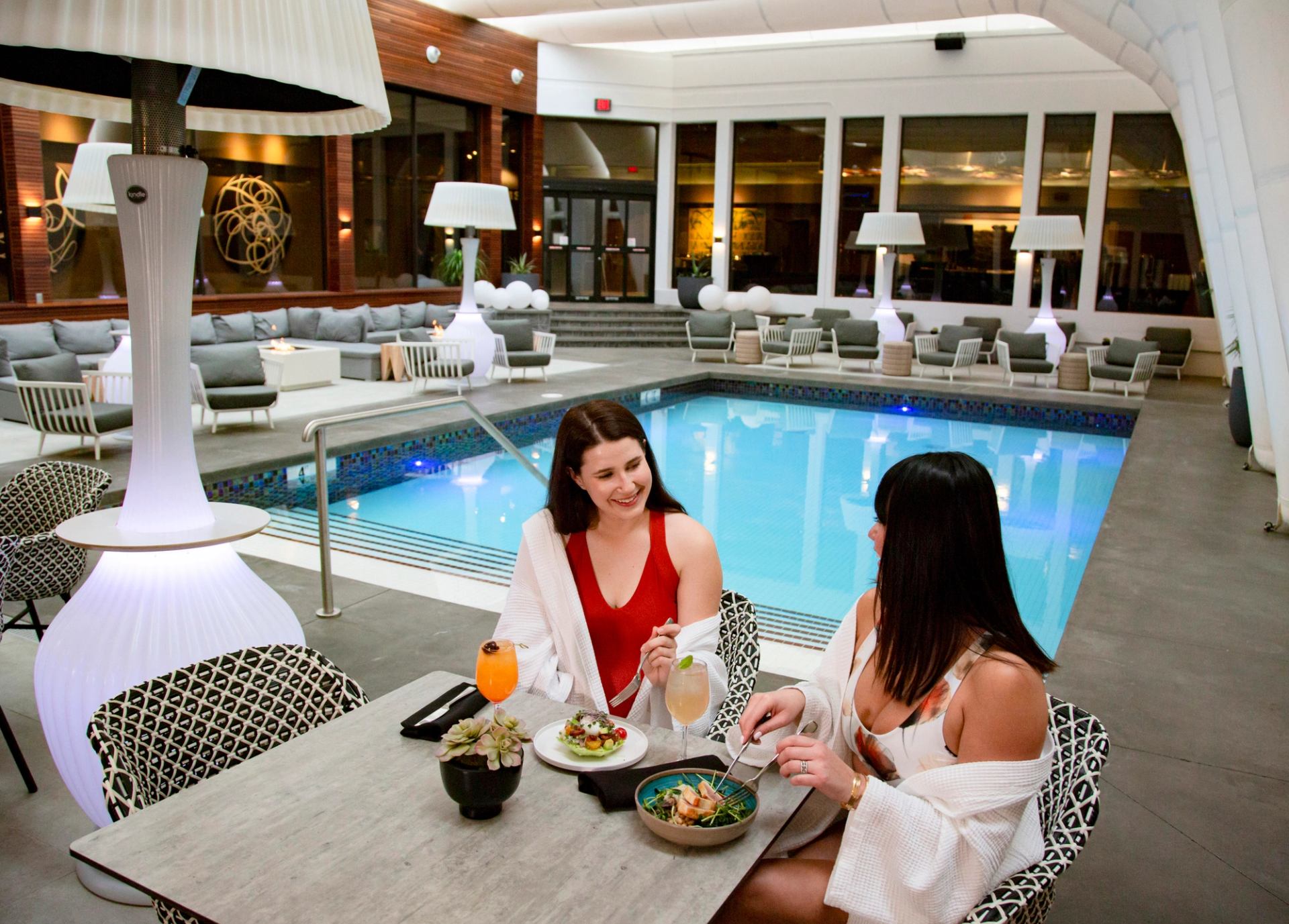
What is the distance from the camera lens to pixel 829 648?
2098 mm

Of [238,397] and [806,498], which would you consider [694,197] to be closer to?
[806,498]

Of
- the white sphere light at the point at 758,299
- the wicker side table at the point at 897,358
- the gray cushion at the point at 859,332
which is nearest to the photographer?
the wicker side table at the point at 897,358

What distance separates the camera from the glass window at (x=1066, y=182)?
16562mm

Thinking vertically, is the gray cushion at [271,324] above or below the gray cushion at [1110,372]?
above

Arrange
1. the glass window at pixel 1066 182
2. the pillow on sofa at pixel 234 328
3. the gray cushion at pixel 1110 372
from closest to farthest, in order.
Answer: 1. the pillow on sofa at pixel 234 328
2. the gray cushion at pixel 1110 372
3. the glass window at pixel 1066 182

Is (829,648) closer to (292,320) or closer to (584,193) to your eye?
(292,320)

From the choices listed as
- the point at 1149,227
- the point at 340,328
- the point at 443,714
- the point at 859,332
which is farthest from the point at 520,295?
the point at 443,714

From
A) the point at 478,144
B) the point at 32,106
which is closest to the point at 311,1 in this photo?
the point at 32,106

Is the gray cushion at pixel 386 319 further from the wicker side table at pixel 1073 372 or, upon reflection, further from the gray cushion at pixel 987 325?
the wicker side table at pixel 1073 372

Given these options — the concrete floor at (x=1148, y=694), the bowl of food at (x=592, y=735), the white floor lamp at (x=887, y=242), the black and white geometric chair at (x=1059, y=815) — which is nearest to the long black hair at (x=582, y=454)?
the bowl of food at (x=592, y=735)

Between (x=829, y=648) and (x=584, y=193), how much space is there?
59.0 feet

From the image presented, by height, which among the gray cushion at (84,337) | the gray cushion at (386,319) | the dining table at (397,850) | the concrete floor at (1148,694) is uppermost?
the gray cushion at (386,319)

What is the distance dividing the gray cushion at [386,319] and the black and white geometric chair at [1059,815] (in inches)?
511

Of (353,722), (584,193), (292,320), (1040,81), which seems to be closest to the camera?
(353,722)
